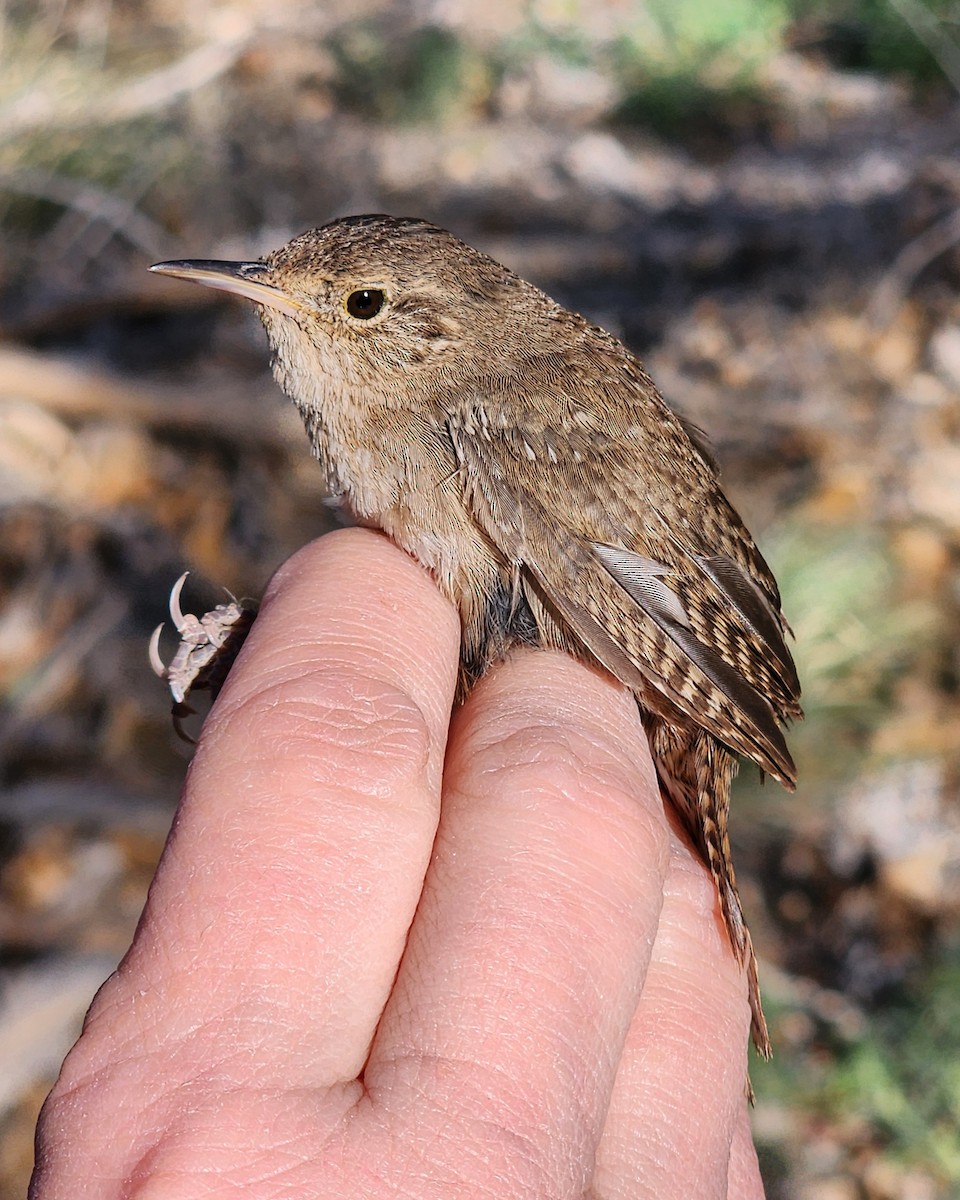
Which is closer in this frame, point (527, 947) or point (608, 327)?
point (527, 947)

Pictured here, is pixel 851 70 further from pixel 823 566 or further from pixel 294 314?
pixel 294 314

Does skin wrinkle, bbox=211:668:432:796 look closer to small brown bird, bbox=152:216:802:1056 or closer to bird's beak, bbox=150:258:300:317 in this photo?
small brown bird, bbox=152:216:802:1056

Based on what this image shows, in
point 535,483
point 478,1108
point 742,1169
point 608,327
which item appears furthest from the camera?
point 608,327

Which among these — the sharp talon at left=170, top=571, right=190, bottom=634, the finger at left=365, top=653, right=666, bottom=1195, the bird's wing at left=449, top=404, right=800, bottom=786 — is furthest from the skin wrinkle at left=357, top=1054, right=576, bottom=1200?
the sharp talon at left=170, top=571, right=190, bottom=634

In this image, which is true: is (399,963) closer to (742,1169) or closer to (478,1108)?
(478,1108)

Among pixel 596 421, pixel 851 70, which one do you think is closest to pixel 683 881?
pixel 596 421

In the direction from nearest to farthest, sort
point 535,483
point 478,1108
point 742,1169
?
point 478,1108, point 742,1169, point 535,483

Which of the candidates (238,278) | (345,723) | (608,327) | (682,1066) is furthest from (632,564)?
(608,327)

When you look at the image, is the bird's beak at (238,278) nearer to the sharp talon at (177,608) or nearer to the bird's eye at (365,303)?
the bird's eye at (365,303)
